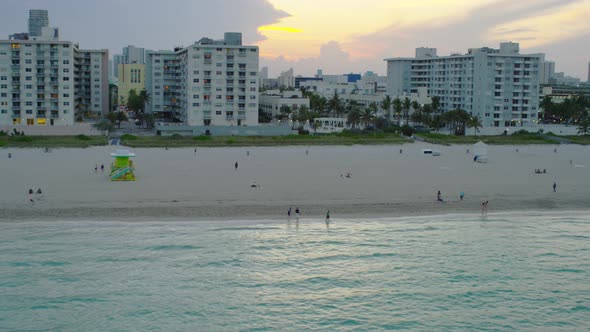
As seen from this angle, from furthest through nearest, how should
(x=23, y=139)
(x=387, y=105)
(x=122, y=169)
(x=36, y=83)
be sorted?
(x=387, y=105) < (x=36, y=83) < (x=23, y=139) < (x=122, y=169)

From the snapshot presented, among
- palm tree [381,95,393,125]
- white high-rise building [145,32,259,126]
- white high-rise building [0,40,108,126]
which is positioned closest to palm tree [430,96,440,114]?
palm tree [381,95,393,125]

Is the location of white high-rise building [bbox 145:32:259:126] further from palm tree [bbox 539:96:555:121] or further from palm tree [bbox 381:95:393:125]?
palm tree [bbox 539:96:555:121]

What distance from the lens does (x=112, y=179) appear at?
40406 millimetres

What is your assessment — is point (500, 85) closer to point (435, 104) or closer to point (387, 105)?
point (435, 104)

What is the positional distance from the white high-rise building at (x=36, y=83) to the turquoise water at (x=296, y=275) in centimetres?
5312

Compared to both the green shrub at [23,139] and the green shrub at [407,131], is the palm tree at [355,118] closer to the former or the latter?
the green shrub at [407,131]

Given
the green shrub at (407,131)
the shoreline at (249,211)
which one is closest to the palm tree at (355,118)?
the green shrub at (407,131)

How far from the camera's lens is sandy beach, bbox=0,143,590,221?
1300 inches

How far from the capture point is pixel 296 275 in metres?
24.7

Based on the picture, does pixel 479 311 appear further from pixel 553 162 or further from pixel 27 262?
pixel 553 162

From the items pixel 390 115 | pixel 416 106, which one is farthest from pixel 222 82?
pixel 390 115

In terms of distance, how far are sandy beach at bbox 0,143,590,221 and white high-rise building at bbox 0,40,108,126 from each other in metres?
21.3

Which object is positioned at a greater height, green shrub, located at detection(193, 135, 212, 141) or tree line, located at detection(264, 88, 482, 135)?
tree line, located at detection(264, 88, 482, 135)

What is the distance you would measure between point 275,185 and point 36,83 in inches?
2004
